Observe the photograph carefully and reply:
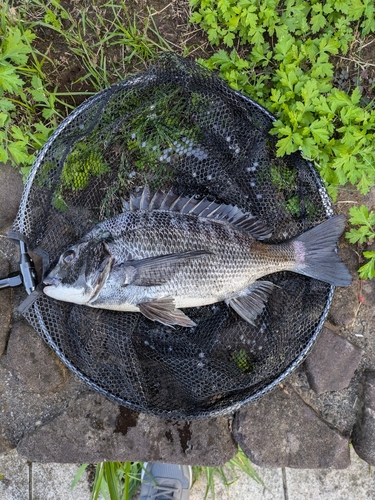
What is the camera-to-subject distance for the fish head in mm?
→ 2855

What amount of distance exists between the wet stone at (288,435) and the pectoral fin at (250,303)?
0.81 metres

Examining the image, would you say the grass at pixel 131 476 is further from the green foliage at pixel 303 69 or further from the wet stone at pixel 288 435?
the green foliage at pixel 303 69

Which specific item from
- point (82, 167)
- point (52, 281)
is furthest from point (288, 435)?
point (82, 167)

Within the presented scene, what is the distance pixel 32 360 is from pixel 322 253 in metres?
2.27

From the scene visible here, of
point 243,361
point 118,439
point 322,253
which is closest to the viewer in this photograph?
point 322,253

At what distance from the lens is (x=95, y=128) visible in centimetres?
298

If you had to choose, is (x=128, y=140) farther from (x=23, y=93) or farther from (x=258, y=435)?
(x=258, y=435)

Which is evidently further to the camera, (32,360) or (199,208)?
(32,360)

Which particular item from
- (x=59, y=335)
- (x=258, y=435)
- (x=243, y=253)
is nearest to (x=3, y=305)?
(x=59, y=335)

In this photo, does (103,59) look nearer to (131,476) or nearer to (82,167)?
(82,167)

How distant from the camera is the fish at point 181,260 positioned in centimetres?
288

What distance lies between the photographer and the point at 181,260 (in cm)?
293

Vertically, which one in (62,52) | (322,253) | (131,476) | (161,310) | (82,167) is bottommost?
(131,476)

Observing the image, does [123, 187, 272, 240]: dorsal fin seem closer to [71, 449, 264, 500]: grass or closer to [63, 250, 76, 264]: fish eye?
[63, 250, 76, 264]: fish eye
